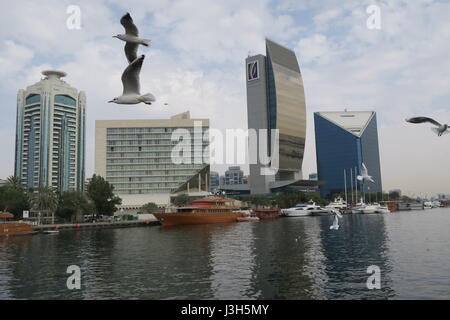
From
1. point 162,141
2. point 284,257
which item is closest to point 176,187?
point 162,141

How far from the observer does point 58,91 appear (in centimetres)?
19625

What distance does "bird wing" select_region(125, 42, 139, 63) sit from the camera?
8.35m

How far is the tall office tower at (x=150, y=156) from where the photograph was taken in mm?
150750

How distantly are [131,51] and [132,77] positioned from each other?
599 millimetres

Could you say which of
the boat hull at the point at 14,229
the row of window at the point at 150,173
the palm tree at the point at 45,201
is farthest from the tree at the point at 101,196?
the row of window at the point at 150,173

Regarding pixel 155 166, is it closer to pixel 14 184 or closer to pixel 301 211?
pixel 301 211

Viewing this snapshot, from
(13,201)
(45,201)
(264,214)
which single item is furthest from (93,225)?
(264,214)

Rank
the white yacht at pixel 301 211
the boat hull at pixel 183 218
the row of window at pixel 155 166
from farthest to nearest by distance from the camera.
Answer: the row of window at pixel 155 166, the white yacht at pixel 301 211, the boat hull at pixel 183 218

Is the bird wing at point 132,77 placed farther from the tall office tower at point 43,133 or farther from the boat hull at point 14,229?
the tall office tower at point 43,133

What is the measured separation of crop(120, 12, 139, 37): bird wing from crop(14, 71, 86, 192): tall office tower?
195 metres

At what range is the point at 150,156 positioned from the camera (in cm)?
15300

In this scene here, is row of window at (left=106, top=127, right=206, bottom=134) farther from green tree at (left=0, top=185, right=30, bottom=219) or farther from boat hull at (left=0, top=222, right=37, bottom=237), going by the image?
boat hull at (left=0, top=222, right=37, bottom=237)

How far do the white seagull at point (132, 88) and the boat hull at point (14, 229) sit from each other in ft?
206

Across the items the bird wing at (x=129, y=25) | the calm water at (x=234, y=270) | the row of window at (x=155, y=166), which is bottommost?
the calm water at (x=234, y=270)
